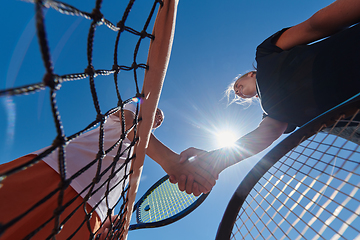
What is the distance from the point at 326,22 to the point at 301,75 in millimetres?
257

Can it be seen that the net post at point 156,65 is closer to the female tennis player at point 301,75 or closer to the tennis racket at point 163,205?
the female tennis player at point 301,75

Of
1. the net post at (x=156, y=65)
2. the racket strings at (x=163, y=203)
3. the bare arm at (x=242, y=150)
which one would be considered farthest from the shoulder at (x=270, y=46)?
the racket strings at (x=163, y=203)

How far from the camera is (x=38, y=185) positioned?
2.24 feet

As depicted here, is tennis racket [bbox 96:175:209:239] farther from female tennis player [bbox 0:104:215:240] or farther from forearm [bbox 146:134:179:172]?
female tennis player [bbox 0:104:215:240]

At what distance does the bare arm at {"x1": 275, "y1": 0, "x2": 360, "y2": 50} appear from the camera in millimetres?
737

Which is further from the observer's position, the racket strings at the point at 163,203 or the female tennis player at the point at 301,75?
the racket strings at the point at 163,203

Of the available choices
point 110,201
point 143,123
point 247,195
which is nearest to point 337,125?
point 247,195

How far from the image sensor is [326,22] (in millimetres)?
808

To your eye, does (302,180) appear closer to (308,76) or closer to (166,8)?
(308,76)

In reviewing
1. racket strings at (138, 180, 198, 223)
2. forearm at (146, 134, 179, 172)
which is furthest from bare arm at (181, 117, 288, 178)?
racket strings at (138, 180, 198, 223)

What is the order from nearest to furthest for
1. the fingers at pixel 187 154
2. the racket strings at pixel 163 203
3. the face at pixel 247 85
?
the fingers at pixel 187 154 < the face at pixel 247 85 < the racket strings at pixel 163 203

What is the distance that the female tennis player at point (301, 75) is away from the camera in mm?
774

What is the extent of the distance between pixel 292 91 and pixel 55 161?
1299mm

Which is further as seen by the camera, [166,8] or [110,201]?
[110,201]
